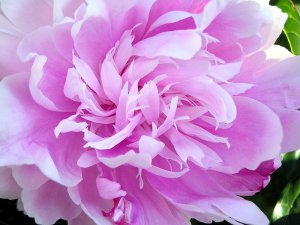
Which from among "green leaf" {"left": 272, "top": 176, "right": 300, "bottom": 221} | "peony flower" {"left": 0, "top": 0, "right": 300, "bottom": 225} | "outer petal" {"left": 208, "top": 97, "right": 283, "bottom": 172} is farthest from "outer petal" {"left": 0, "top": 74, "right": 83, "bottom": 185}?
"green leaf" {"left": 272, "top": 176, "right": 300, "bottom": 221}

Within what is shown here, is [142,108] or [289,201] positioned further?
[289,201]

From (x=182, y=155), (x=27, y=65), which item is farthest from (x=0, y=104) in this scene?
(x=182, y=155)

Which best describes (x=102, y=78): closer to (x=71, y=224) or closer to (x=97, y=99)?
(x=97, y=99)

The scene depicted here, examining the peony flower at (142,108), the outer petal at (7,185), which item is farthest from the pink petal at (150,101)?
the outer petal at (7,185)

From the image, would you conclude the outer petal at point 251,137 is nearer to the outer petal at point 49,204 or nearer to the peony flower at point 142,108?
the peony flower at point 142,108

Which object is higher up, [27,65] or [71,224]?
→ [27,65]

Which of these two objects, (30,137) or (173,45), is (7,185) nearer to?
(30,137)

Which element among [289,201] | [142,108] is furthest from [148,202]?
[289,201]
